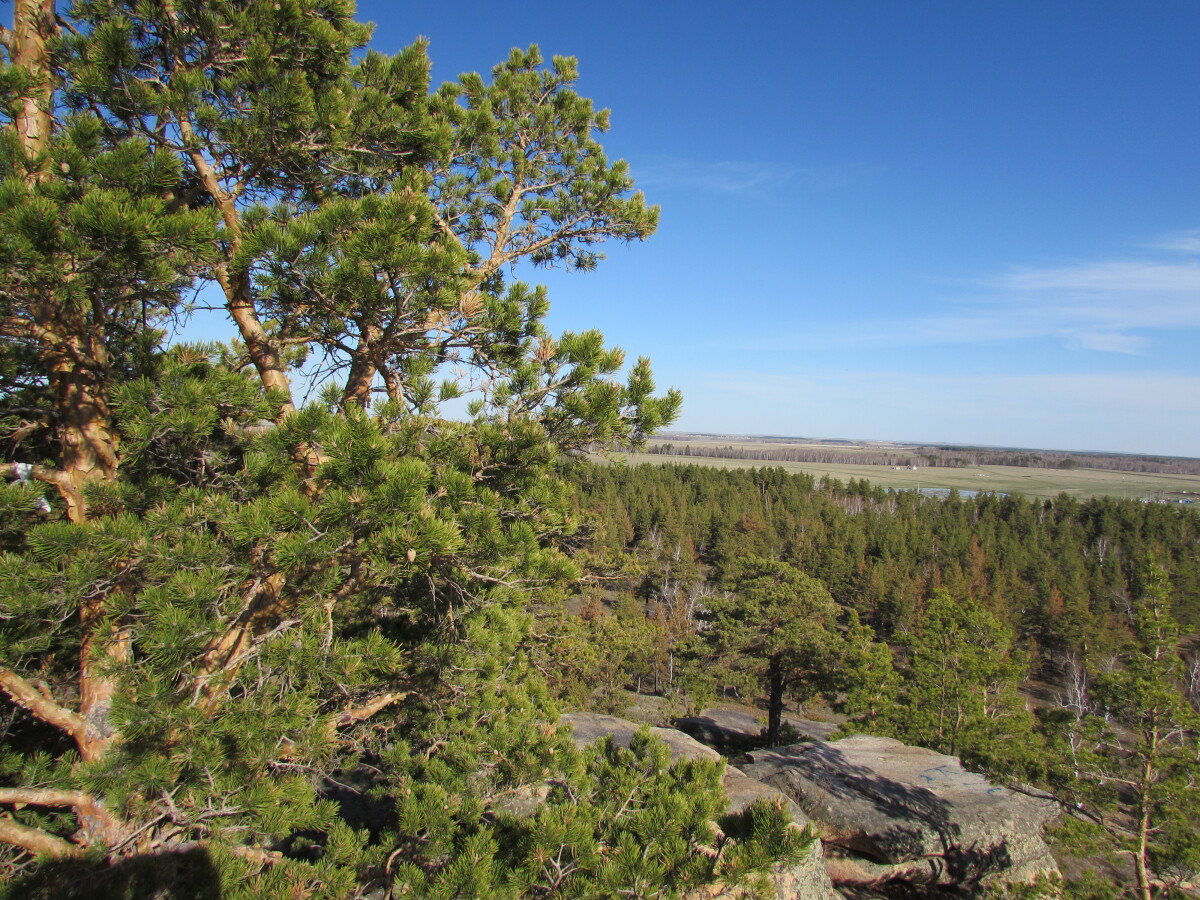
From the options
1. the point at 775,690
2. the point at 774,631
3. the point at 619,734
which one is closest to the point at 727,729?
the point at 775,690

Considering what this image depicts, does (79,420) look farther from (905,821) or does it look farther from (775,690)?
(775,690)

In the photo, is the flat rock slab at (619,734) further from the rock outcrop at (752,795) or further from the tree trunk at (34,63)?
the tree trunk at (34,63)

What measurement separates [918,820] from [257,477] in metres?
12.0

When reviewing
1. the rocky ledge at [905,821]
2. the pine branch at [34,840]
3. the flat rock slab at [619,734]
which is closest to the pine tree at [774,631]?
the rocky ledge at [905,821]

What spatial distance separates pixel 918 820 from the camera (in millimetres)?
9859

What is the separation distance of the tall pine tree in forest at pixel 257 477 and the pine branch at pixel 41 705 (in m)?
0.02

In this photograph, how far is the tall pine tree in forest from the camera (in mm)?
2725

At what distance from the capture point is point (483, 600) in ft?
13.4

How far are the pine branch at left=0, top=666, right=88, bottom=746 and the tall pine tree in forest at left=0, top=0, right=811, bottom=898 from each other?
2 cm

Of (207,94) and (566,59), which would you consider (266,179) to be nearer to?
(207,94)

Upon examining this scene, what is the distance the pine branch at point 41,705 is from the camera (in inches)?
121

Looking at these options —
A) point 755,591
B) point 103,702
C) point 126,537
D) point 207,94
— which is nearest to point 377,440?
point 126,537

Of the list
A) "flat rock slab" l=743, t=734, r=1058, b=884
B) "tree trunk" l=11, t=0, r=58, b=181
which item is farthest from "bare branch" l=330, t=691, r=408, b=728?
"flat rock slab" l=743, t=734, r=1058, b=884

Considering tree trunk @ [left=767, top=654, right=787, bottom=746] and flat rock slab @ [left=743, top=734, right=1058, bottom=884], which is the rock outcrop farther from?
tree trunk @ [left=767, top=654, right=787, bottom=746]
